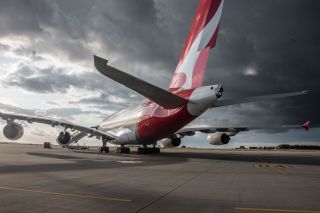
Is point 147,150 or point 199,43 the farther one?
point 147,150

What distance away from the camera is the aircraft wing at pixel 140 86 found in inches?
547

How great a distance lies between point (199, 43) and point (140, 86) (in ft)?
26.9

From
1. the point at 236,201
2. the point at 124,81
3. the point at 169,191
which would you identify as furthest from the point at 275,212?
the point at 124,81

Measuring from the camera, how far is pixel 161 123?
2627 cm

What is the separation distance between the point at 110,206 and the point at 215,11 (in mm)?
20317

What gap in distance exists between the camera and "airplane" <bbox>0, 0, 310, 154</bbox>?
20.8 m

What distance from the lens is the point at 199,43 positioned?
81.5 feet

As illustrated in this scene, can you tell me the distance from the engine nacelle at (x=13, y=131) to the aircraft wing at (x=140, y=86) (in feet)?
45.4

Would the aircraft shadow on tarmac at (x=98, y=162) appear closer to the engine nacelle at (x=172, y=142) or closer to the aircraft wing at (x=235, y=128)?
the aircraft wing at (x=235, y=128)

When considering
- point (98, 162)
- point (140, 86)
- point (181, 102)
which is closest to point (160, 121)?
point (181, 102)

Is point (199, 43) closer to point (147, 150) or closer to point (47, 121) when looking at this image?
point (147, 150)

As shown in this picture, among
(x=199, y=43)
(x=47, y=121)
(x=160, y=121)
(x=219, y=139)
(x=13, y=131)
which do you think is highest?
(x=199, y=43)

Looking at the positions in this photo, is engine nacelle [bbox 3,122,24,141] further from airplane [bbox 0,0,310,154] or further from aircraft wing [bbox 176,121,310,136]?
aircraft wing [bbox 176,121,310,136]

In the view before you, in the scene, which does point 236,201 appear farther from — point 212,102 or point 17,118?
point 17,118
